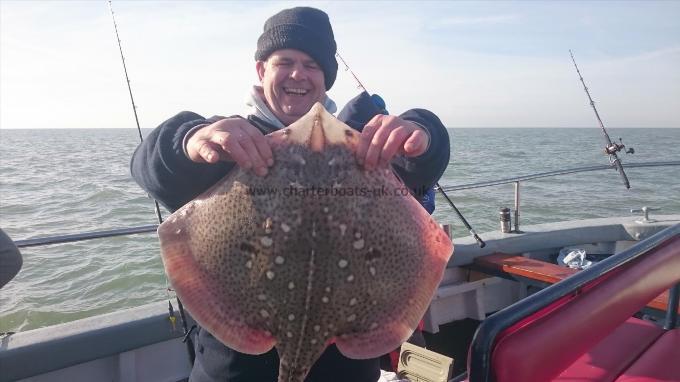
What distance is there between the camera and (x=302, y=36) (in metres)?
2.42

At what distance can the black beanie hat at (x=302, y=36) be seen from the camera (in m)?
2.41

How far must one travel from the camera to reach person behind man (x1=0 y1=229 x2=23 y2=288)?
2570 mm

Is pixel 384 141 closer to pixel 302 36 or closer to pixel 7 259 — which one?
pixel 302 36

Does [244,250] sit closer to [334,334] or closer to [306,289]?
[306,289]

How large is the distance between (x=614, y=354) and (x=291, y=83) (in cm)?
281

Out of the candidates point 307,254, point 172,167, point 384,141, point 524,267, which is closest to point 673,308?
point 524,267

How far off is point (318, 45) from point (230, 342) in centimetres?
154

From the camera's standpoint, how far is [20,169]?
30156 millimetres

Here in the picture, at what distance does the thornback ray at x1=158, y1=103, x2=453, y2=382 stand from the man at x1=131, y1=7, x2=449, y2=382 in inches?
4.0

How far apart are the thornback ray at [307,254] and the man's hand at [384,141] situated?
0.13 feet

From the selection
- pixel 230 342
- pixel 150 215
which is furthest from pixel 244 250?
pixel 150 215

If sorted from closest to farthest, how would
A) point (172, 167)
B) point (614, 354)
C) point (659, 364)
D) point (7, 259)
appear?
point (172, 167) → point (7, 259) → point (659, 364) → point (614, 354)

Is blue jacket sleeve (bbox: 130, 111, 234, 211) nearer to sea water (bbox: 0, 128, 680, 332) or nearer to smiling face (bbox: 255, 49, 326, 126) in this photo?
smiling face (bbox: 255, 49, 326, 126)

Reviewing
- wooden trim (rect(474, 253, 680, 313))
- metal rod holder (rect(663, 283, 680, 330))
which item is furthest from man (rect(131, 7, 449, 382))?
wooden trim (rect(474, 253, 680, 313))
